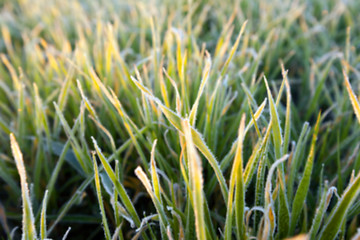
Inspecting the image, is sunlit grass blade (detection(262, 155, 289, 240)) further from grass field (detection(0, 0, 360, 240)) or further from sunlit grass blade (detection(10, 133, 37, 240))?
sunlit grass blade (detection(10, 133, 37, 240))

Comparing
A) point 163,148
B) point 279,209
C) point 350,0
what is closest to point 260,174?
point 279,209

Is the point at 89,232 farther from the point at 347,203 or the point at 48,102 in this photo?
the point at 347,203

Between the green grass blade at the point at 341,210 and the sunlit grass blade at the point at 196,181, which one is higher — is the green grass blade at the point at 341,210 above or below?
below

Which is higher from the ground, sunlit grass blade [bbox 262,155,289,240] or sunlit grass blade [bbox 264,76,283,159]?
sunlit grass blade [bbox 264,76,283,159]

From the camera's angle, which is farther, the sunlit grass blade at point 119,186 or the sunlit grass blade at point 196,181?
the sunlit grass blade at point 119,186

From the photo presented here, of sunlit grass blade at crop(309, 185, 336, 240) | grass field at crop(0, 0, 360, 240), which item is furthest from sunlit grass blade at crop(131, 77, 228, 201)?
sunlit grass blade at crop(309, 185, 336, 240)

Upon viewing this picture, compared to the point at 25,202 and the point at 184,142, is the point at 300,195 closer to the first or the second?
the point at 184,142

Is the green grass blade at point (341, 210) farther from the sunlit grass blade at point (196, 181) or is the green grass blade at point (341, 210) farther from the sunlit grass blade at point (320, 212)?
the sunlit grass blade at point (196, 181)

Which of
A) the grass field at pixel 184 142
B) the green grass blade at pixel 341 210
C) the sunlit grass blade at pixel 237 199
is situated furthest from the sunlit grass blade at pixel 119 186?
the green grass blade at pixel 341 210
